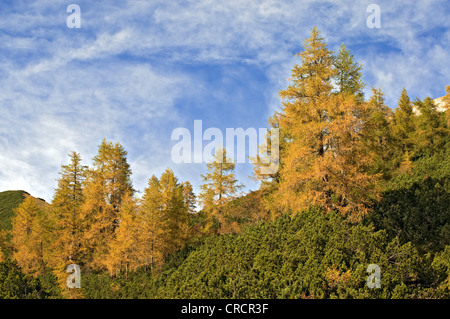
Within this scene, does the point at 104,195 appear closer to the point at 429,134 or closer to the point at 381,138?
the point at 381,138

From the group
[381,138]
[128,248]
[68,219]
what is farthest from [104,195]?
[381,138]

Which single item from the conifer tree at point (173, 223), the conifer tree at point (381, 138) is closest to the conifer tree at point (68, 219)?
the conifer tree at point (173, 223)

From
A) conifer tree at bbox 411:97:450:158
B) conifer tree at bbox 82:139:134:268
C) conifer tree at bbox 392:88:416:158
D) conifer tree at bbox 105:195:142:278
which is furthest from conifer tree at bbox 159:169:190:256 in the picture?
conifer tree at bbox 411:97:450:158

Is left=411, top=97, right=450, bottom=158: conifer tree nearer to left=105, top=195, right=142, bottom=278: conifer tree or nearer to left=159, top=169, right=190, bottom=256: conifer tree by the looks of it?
left=159, top=169, right=190, bottom=256: conifer tree

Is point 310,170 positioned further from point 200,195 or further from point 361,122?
point 200,195

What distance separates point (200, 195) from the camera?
28.6 meters

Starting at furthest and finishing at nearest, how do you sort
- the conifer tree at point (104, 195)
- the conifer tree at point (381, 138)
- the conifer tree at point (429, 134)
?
1. the conifer tree at point (429, 134)
2. the conifer tree at point (104, 195)
3. the conifer tree at point (381, 138)

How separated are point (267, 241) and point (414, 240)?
6.35m

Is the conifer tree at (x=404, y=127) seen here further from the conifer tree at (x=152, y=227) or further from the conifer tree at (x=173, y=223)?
the conifer tree at (x=152, y=227)

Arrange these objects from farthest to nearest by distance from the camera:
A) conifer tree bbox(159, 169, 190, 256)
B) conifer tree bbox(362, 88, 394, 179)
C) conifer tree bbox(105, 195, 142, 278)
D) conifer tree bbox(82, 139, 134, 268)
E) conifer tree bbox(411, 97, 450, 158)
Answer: conifer tree bbox(411, 97, 450, 158)
conifer tree bbox(82, 139, 134, 268)
conifer tree bbox(159, 169, 190, 256)
conifer tree bbox(105, 195, 142, 278)
conifer tree bbox(362, 88, 394, 179)
